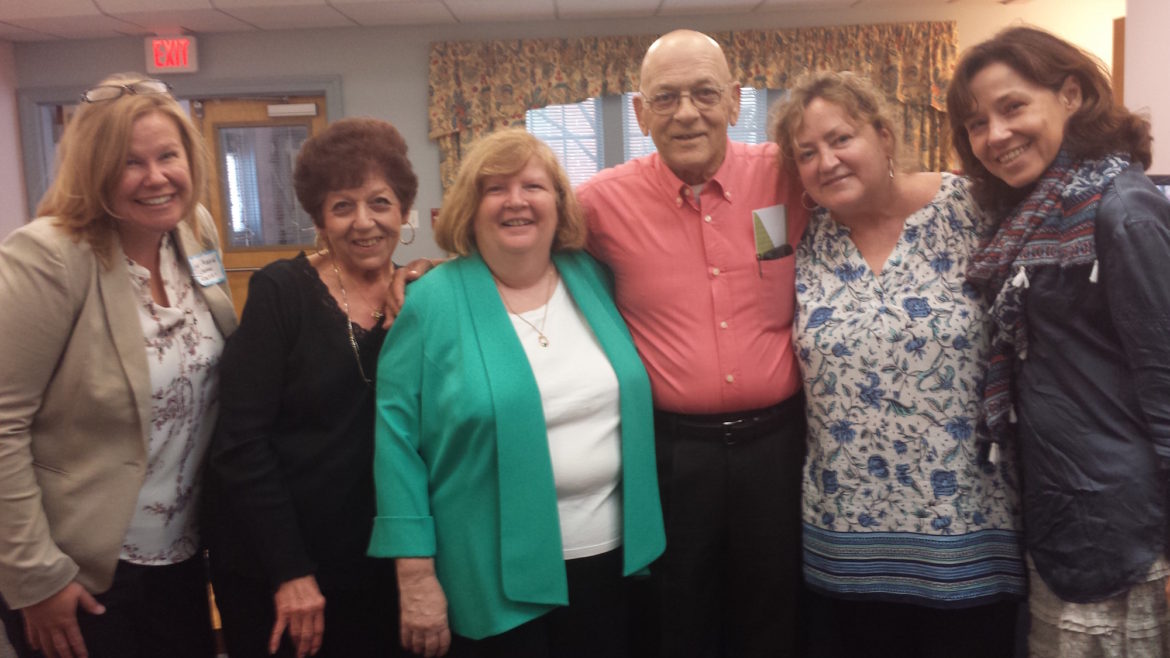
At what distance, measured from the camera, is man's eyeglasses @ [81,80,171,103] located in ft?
4.89

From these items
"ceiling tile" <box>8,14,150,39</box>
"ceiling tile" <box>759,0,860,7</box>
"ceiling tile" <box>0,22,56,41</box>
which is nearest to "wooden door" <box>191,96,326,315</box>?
"ceiling tile" <box>8,14,150,39</box>

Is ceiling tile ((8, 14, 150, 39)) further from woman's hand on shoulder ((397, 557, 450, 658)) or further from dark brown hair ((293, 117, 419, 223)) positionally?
woman's hand on shoulder ((397, 557, 450, 658))

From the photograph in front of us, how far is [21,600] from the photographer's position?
142cm

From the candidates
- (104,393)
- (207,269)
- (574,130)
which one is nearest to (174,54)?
(574,130)

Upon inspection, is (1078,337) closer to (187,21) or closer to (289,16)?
(289,16)

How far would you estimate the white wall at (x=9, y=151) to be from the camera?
6059mm

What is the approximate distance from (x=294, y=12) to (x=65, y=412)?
477 centimetres

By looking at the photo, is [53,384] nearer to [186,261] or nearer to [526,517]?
[186,261]

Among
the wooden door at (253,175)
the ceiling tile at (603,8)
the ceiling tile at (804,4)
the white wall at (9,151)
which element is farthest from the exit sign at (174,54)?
the ceiling tile at (804,4)

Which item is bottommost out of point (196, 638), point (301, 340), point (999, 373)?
point (196, 638)

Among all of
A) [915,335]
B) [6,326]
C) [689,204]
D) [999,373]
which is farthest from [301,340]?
[999,373]

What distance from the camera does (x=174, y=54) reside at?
5918 millimetres

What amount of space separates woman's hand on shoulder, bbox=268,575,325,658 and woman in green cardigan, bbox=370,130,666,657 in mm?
187

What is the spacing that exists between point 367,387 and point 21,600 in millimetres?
718
